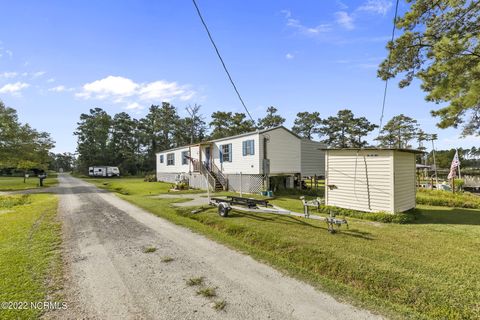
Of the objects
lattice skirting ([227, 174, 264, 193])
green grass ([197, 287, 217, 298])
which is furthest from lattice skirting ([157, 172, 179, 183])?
green grass ([197, 287, 217, 298])

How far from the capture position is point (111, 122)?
57.3 m

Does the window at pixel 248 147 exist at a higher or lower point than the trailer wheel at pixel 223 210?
higher

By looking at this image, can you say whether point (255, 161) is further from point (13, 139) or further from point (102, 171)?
point (102, 171)

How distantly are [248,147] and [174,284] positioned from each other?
13891 mm

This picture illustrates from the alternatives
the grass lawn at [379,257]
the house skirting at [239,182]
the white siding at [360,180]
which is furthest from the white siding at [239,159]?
the grass lawn at [379,257]

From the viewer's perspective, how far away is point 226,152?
19719mm

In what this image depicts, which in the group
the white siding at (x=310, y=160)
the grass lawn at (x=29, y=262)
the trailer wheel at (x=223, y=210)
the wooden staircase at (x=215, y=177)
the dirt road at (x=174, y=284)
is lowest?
the dirt road at (x=174, y=284)

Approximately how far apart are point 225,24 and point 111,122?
57.2 metres

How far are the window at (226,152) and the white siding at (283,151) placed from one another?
10.7ft

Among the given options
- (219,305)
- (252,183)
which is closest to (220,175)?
(252,183)

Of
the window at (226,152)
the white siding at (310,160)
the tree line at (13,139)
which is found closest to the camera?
the window at (226,152)

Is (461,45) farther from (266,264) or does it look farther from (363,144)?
(363,144)

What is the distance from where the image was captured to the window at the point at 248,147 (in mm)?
17300

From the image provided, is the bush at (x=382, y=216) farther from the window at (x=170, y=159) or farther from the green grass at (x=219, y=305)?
the window at (x=170, y=159)
